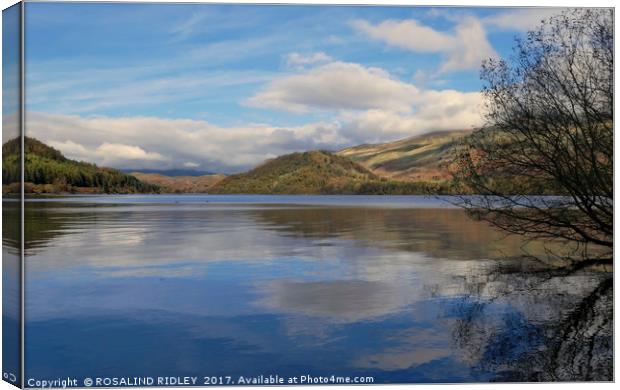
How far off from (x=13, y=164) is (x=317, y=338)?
19.2 feet

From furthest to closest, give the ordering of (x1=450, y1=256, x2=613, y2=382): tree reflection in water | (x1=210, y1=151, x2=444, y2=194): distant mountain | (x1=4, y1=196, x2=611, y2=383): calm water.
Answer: (x1=210, y1=151, x2=444, y2=194): distant mountain < (x1=4, y1=196, x2=611, y2=383): calm water < (x1=450, y1=256, x2=613, y2=382): tree reflection in water

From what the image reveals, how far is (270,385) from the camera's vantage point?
9.44 m

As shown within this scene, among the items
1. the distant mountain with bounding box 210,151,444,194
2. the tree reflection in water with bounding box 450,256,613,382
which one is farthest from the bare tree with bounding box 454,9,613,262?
the distant mountain with bounding box 210,151,444,194

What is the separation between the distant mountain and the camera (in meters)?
138

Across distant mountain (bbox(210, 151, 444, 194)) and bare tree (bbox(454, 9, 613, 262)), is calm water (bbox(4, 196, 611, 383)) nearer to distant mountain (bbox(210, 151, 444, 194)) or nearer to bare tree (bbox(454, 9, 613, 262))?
bare tree (bbox(454, 9, 613, 262))

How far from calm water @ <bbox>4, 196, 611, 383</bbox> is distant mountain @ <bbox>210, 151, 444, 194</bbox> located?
10844 cm

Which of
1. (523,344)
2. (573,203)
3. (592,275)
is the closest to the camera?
(523,344)

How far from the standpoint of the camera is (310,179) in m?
146

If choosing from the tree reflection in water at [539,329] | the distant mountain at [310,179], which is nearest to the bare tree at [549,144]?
the tree reflection in water at [539,329]

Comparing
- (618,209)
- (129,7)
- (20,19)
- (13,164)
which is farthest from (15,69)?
(618,209)

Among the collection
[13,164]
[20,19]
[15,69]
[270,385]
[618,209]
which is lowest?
[270,385]

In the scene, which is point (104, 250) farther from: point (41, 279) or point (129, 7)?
point (129, 7)

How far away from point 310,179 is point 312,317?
134 metres

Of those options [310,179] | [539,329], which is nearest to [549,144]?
[539,329]
